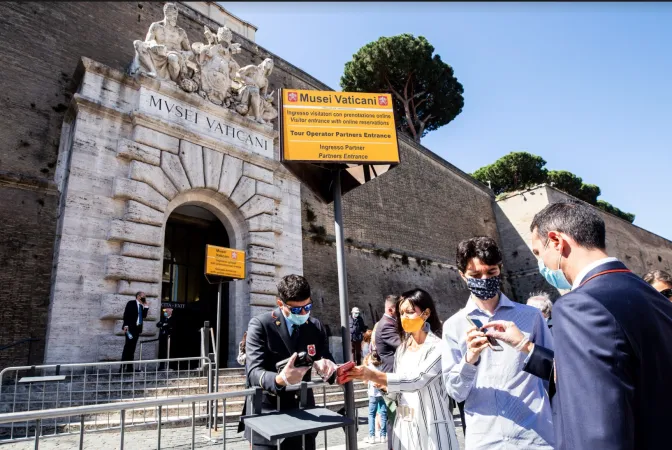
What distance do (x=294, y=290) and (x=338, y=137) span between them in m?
0.98

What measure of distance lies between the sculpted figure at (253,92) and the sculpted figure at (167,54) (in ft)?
4.36

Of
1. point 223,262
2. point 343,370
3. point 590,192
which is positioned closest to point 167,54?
point 223,262

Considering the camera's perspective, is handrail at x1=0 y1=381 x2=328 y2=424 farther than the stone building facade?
No

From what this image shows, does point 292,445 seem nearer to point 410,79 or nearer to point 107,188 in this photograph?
point 107,188

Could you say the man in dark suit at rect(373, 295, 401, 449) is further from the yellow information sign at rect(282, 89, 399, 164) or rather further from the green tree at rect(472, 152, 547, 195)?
the green tree at rect(472, 152, 547, 195)

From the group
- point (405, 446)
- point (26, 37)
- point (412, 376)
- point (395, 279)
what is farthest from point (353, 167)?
point (395, 279)

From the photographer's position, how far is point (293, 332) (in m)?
2.69

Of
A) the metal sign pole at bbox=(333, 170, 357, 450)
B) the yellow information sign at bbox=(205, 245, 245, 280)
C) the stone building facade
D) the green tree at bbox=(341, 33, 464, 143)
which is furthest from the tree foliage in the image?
the metal sign pole at bbox=(333, 170, 357, 450)

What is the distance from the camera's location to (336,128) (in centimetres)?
261

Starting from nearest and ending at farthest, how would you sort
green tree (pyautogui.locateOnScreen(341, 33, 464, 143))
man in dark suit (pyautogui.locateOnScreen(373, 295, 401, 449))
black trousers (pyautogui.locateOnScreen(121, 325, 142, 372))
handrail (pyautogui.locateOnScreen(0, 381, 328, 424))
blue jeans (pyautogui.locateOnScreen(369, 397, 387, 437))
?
handrail (pyautogui.locateOnScreen(0, 381, 328, 424)), man in dark suit (pyautogui.locateOnScreen(373, 295, 401, 449)), blue jeans (pyautogui.locateOnScreen(369, 397, 387, 437)), black trousers (pyautogui.locateOnScreen(121, 325, 142, 372)), green tree (pyautogui.locateOnScreen(341, 33, 464, 143))

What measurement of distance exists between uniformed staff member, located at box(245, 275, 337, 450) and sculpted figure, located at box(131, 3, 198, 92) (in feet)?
28.4

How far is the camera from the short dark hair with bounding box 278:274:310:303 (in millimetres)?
2605

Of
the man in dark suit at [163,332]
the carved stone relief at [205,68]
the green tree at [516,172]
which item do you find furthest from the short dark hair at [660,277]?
the green tree at [516,172]

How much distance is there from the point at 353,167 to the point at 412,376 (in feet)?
4.39
